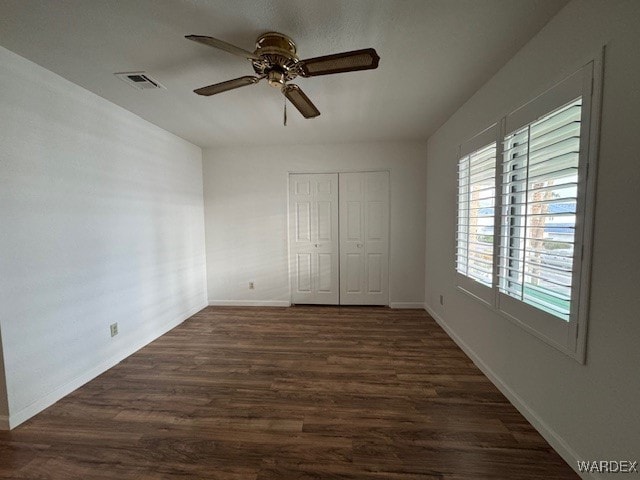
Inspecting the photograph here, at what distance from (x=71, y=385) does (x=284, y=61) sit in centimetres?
292

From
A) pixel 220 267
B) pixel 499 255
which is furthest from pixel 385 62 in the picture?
pixel 220 267

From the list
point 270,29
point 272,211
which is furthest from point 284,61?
point 272,211

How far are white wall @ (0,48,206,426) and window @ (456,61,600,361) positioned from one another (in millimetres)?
3351

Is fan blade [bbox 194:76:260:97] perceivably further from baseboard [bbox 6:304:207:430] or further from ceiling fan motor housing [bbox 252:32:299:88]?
baseboard [bbox 6:304:207:430]

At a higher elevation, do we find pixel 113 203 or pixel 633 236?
pixel 113 203

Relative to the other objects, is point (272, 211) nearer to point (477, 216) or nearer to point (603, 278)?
point (477, 216)

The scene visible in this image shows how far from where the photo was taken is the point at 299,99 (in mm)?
1943

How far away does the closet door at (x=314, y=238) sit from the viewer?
3.98 meters

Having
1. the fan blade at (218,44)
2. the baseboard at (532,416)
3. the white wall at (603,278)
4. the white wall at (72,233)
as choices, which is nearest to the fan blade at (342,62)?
the fan blade at (218,44)

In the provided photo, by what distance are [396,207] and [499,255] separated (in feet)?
6.54

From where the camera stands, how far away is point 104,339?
2377 mm

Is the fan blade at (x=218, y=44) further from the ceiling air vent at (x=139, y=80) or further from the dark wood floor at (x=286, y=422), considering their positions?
the dark wood floor at (x=286, y=422)

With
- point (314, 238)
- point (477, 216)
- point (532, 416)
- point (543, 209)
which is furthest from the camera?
point (314, 238)

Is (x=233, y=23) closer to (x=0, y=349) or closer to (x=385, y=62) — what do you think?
(x=385, y=62)
